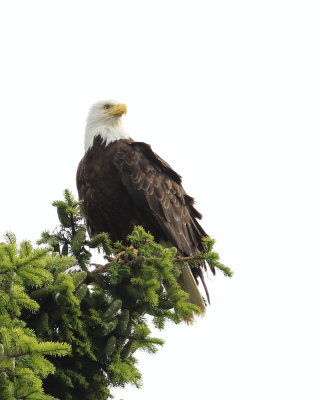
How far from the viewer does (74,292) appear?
3.93 m

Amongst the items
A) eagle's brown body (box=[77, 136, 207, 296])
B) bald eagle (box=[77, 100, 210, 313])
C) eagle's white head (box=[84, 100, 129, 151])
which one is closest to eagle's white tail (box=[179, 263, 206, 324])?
bald eagle (box=[77, 100, 210, 313])

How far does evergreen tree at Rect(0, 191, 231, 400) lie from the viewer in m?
3.80

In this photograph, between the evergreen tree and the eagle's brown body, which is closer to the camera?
the evergreen tree

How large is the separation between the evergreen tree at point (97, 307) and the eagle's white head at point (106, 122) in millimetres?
3036

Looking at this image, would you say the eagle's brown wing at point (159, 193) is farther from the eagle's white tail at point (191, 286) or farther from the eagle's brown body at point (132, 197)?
the eagle's white tail at point (191, 286)

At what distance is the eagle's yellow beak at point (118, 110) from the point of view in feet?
25.8

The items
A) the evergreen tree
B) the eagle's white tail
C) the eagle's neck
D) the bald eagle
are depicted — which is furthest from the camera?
the eagle's neck

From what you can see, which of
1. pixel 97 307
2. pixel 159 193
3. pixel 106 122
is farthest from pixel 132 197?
pixel 97 307

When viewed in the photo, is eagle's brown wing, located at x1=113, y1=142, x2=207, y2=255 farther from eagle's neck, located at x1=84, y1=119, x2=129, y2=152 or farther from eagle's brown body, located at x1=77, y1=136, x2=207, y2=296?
eagle's neck, located at x1=84, y1=119, x2=129, y2=152

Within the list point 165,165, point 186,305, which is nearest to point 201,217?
point 165,165

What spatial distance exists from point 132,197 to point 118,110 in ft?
4.62

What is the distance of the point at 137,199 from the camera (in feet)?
22.3

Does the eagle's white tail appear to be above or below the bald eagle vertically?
below

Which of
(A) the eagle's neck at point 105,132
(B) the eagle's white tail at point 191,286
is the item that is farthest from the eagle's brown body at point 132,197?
(A) the eagle's neck at point 105,132
